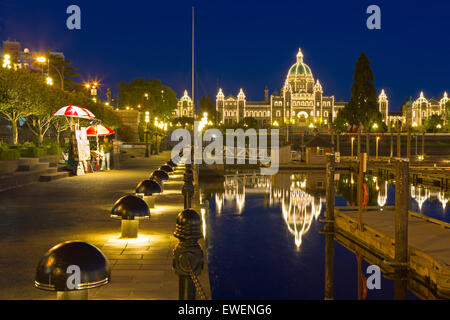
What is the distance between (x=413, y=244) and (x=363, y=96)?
8356 cm

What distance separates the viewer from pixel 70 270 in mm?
4727

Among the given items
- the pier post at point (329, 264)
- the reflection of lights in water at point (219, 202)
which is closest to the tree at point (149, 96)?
the reflection of lights in water at point (219, 202)

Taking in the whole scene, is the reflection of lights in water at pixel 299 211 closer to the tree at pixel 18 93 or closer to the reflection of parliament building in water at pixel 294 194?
the reflection of parliament building in water at pixel 294 194

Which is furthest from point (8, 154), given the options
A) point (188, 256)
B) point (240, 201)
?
point (188, 256)

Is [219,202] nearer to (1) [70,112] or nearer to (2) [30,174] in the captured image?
(1) [70,112]

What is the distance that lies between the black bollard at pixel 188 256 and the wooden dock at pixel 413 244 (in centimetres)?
761

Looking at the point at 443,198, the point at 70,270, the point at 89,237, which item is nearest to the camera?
the point at 70,270

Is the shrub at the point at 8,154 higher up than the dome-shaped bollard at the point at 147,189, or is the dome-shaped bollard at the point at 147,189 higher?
the shrub at the point at 8,154

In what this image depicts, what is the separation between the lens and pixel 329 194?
19.7 meters

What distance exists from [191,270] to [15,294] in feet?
7.92

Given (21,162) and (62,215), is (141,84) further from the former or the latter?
(62,215)

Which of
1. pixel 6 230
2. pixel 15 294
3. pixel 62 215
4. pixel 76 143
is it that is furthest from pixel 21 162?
pixel 15 294

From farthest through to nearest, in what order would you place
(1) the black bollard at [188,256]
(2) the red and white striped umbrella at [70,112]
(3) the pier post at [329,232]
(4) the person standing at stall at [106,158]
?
(4) the person standing at stall at [106,158], (2) the red and white striped umbrella at [70,112], (3) the pier post at [329,232], (1) the black bollard at [188,256]

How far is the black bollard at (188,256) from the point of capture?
5473 millimetres
